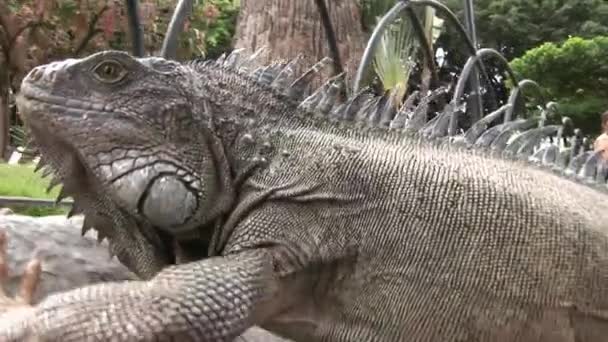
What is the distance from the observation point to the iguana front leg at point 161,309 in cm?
219

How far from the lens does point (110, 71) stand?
2719 millimetres

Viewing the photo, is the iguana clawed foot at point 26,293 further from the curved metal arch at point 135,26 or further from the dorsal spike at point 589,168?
the dorsal spike at point 589,168

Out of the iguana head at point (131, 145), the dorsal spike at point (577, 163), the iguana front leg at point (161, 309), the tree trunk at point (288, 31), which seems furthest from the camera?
the tree trunk at point (288, 31)

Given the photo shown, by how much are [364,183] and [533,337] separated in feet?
2.47

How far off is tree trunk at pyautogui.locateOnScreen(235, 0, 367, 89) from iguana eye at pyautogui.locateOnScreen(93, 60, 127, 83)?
11.6 ft

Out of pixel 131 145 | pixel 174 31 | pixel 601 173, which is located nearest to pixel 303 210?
pixel 131 145

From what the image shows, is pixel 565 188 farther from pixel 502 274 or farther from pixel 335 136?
pixel 335 136

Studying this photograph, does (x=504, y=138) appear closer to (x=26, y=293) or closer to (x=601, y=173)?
(x=601, y=173)

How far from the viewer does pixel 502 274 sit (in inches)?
109

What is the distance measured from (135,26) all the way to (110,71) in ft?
2.63

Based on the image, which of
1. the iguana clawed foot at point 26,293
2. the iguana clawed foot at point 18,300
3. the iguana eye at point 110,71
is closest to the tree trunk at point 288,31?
the iguana eye at point 110,71

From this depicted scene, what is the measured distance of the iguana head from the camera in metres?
2.59

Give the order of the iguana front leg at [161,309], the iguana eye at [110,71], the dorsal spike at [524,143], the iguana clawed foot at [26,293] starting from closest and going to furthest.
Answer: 1. the iguana front leg at [161,309]
2. the iguana clawed foot at [26,293]
3. the iguana eye at [110,71]
4. the dorsal spike at [524,143]

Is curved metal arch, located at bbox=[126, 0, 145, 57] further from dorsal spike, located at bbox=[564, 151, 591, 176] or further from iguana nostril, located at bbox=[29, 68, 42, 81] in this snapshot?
dorsal spike, located at bbox=[564, 151, 591, 176]
